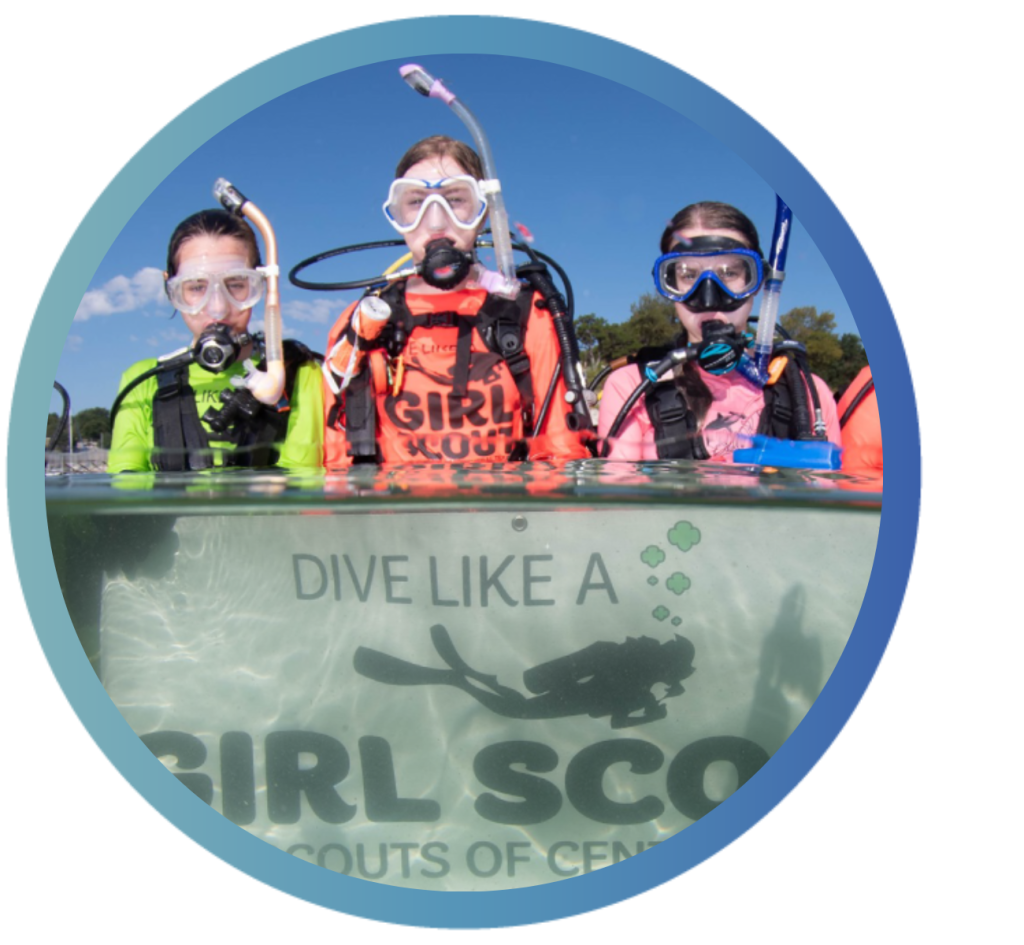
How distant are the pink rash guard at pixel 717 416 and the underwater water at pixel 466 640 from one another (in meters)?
0.11

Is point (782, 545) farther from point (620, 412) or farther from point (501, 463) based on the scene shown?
point (501, 463)

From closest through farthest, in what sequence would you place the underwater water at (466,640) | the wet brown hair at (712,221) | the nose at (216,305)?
the underwater water at (466,640)
the wet brown hair at (712,221)
the nose at (216,305)

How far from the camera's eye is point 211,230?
97.2 inches

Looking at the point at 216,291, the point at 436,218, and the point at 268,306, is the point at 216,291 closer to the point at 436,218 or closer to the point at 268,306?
the point at 268,306

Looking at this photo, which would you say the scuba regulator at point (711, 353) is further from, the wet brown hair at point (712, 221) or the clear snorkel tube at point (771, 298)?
the wet brown hair at point (712, 221)

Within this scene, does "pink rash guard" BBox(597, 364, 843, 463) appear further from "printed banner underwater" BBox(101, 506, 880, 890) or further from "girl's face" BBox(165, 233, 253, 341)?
"girl's face" BBox(165, 233, 253, 341)

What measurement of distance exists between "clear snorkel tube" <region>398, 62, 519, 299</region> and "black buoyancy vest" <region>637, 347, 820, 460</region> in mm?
487

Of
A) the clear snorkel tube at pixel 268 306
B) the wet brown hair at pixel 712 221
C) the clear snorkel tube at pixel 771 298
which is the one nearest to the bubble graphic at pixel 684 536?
the clear snorkel tube at pixel 771 298

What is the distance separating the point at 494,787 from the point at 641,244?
1.69 m

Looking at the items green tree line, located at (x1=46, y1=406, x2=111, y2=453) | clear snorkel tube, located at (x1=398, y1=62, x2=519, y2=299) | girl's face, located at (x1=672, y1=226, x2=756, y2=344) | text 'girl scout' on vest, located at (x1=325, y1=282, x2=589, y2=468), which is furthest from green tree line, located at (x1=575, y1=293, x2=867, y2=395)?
green tree line, located at (x1=46, y1=406, x2=111, y2=453)

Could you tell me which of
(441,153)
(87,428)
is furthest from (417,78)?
(87,428)

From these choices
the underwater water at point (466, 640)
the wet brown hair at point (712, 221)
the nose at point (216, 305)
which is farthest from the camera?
the nose at point (216, 305)

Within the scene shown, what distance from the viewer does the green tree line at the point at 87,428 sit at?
97.2 inches

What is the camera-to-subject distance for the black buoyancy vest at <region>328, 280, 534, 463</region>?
2.62 meters
